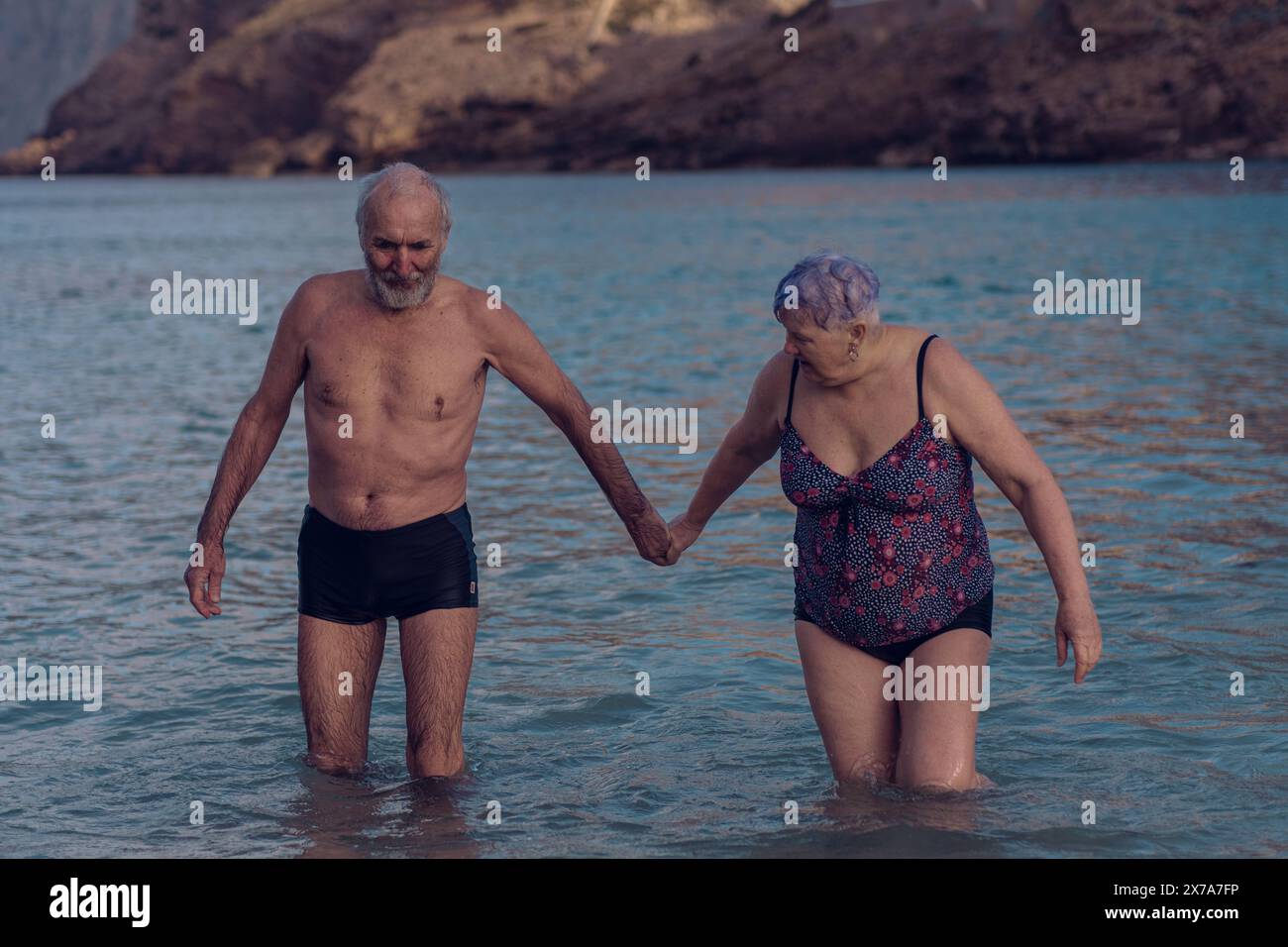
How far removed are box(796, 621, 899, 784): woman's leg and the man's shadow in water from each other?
1179mm

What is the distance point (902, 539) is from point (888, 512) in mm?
89

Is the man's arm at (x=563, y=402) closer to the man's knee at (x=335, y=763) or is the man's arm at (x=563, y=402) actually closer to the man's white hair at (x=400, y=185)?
the man's white hair at (x=400, y=185)

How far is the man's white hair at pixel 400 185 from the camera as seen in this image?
4.91m

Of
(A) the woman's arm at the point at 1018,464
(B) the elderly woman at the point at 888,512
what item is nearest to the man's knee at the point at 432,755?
(B) the elderly woman at the point at 888,512

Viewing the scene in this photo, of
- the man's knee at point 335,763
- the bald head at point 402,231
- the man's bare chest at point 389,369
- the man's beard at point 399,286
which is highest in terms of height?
the bald head at point 402,231

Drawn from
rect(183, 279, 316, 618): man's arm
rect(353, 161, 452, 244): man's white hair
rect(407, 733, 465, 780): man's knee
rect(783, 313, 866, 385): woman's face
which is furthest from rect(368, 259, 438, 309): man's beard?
rect(407, 733, 465, 780): man's knee

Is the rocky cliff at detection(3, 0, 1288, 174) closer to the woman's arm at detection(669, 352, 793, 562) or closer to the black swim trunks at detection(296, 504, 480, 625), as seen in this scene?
the woman's arm at detection(669, 352, 793, 562)

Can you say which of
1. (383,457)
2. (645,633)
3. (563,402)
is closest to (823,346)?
(563,402)

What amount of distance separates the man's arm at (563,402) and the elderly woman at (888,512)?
0.54 m

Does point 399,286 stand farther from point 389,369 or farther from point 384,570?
point 384,570

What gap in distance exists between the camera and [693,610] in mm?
8375

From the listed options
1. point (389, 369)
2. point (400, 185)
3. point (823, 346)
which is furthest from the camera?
point (389, 369)

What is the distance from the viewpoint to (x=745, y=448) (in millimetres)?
5383
